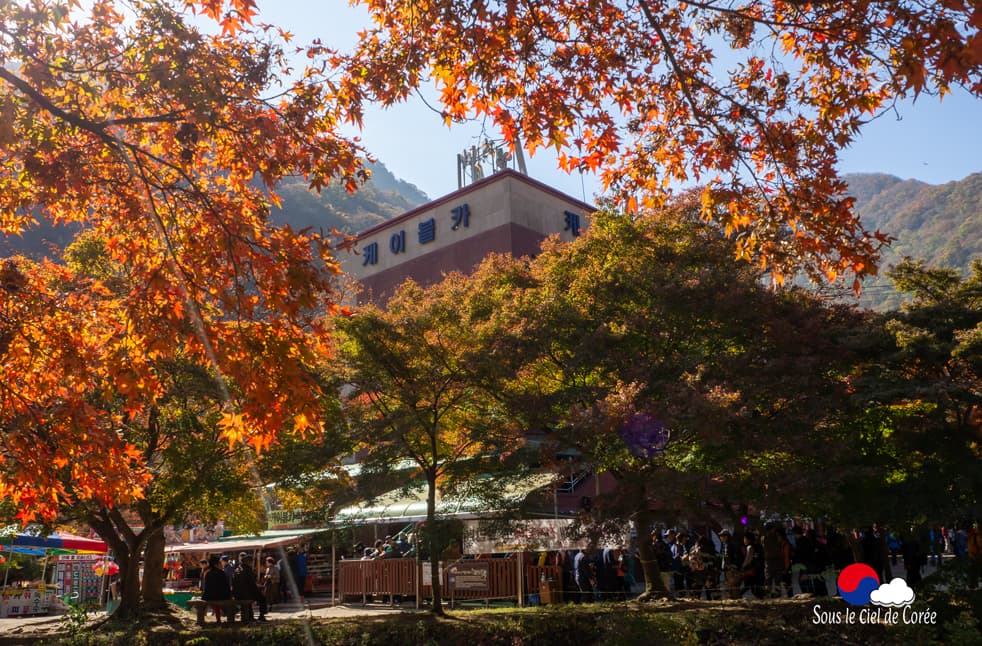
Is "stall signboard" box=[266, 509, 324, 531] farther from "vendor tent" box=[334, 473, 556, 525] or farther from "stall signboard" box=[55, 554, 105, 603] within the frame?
"stall signboard" box=[55, 554, 105, 603]

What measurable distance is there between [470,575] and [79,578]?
20403 millimetres

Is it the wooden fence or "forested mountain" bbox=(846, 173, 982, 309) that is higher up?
"forested mountain" bbox=(846, 173, 982, 309)

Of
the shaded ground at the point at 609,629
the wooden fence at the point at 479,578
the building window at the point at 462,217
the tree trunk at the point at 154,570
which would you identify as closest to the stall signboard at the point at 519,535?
the shaded ground at the point at 609,629

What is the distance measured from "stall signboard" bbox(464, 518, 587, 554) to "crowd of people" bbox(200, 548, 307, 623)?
208 inches

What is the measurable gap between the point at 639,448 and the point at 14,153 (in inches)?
384

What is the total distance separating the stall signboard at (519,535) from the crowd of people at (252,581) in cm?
529

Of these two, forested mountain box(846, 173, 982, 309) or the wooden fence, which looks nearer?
the wooden fence

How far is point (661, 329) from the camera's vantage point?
50.2ft

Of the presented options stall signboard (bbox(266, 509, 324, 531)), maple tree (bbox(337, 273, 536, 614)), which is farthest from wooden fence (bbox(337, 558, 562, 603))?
maple tree (bbox(337, 273, 536, 614))

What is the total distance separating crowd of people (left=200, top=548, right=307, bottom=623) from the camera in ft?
56.2

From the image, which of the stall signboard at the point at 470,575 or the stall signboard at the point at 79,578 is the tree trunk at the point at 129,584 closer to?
the stall signboard at the point at 470,575

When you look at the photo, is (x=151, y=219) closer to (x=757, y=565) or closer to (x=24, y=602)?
(x=757, y=565)

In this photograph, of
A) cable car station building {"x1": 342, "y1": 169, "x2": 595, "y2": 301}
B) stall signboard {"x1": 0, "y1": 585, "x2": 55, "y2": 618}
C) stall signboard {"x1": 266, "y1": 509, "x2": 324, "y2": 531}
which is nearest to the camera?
stall signboard {"x1": 266, "y1": 509, "x2": 324, "y2": 531}

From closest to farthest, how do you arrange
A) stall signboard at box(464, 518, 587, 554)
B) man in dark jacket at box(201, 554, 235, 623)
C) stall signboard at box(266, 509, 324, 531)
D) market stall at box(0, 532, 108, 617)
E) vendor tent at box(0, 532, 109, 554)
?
stall signboard at box(464, 518, 587, 554)
stall signboard at box(266, 509, 324, 531)
man in dark jacket at box(201, 554, 235, 623)
vendor tent at box(0, 532, 109, 554)
market stall at box(0, 532, 108, 617)
